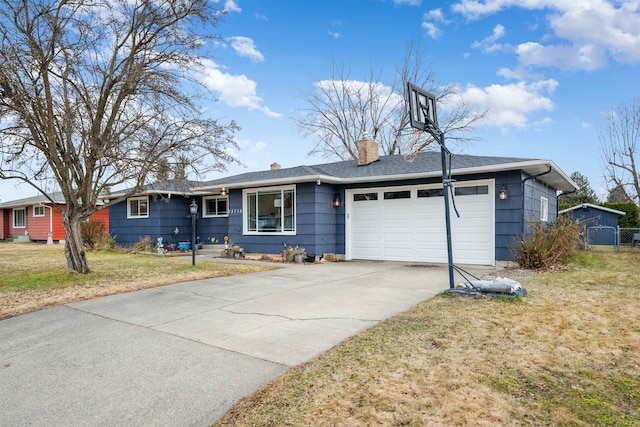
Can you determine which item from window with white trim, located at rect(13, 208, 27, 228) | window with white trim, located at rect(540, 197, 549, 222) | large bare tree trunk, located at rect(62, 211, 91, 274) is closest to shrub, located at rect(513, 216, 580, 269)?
window with white trim, located at rect(540, 197, 549, 222)

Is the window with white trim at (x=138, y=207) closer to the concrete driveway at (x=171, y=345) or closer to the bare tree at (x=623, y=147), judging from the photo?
the concrete driveway at (x=171, y=345)

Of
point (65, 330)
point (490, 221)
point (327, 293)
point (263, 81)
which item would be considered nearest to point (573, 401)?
point (327, 293)

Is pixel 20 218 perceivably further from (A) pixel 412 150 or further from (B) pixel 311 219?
(A) pixel 412 150

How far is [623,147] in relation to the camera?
50.7 feet

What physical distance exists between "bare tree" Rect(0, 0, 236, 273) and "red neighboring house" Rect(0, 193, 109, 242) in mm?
14608

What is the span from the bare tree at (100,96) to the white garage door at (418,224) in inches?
201

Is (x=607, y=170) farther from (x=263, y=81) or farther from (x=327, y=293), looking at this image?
(x=327, y=293)

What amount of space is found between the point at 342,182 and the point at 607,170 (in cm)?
1324

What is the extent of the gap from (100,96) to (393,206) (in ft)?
26.6

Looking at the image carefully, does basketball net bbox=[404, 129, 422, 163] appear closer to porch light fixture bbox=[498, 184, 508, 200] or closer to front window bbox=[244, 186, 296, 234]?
porch light fixture bbox=[498, 184, 508, 200]

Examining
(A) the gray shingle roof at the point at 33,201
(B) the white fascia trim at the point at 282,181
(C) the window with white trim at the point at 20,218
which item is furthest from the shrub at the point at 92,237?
(C) the window with white trim at the point at 20,218

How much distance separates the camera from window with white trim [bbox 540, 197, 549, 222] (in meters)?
11.6

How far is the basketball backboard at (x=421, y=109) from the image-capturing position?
19.3ft

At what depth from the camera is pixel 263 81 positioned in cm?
1421
